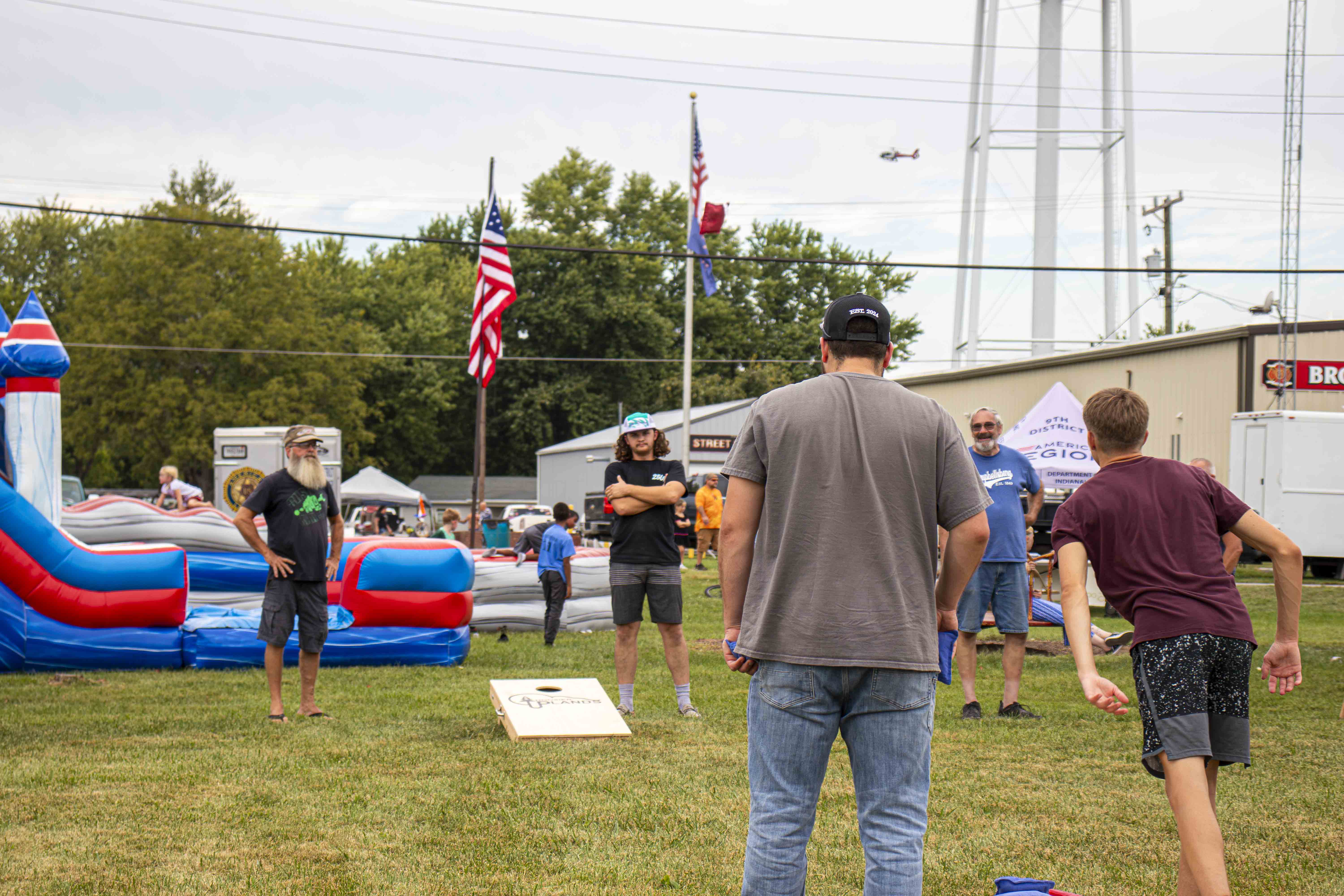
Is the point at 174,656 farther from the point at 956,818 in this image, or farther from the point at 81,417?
the point at 81,417

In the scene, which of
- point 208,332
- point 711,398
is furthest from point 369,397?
point 711,398

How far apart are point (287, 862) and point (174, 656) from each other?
21.0 ft

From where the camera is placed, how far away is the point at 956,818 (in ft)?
16.4

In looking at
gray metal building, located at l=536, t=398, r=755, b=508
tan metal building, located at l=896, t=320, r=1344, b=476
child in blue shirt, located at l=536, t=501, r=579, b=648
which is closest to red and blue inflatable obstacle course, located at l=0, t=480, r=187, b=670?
child in blue shirt, located at l=536, t=501, r=579, b=648

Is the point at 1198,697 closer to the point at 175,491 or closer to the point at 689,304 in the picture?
the point at 175,491

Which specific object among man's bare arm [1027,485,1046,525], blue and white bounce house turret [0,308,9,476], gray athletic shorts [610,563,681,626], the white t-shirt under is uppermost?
blue and white bounce house turret [0,308,9,476]

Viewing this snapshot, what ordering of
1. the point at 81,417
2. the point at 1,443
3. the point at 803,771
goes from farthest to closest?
the point at 81,417, the point at 1,443, the point at 803,771

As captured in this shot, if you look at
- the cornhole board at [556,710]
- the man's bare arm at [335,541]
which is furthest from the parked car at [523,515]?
the cornhole board at [556,710]

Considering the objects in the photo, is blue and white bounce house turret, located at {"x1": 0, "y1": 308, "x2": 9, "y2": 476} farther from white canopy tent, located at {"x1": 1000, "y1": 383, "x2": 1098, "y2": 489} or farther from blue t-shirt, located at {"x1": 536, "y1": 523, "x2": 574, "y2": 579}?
white canopy tent, located at {"x1": 1000, "y1": 383, "x2": 1098, "y2": 489}

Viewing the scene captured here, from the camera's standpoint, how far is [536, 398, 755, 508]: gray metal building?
39719 mm

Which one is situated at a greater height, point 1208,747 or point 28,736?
point 1208,747

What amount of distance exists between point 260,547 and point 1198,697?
5858mm

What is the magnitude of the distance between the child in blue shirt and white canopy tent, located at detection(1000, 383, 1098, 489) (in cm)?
805

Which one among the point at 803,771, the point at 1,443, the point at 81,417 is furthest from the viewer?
the point at 81,417
